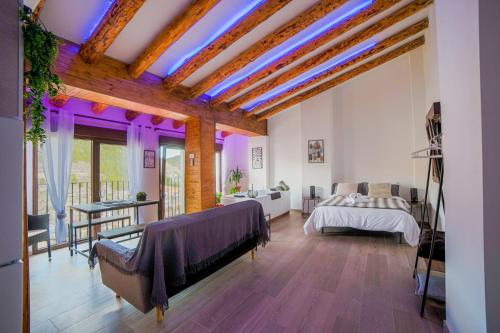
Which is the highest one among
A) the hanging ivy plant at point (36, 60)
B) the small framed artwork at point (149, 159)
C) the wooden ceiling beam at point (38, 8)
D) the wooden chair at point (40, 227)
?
the wooden ceiling beam at point (38, 8)

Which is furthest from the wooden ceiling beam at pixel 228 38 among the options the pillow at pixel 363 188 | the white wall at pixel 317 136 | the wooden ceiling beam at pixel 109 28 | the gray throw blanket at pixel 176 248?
the pillow at pixel 363 188

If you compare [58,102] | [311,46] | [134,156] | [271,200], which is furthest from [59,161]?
[311,46]

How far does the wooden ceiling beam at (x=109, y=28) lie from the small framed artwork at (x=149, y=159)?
2436 millimetres

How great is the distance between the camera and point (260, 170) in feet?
23.9

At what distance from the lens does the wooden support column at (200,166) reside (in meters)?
4.49

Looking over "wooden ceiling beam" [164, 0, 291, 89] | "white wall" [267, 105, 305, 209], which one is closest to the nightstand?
"white wall" [267, 105, 305, 209]

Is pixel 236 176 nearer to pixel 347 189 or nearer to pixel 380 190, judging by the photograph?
pixel 347 189

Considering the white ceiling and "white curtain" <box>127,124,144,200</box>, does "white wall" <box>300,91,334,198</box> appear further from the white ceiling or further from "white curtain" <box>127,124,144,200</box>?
"white curtain" <box>127,124,144,200</box>

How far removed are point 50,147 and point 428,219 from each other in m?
7.46

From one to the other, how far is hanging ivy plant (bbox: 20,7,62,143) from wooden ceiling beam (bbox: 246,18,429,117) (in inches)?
185

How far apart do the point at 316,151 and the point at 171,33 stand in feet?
16.2

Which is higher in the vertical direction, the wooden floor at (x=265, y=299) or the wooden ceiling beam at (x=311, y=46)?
the wooden ceiling beam at (x=311, y=46)

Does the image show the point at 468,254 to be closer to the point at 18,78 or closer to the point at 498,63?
the point at 498,63

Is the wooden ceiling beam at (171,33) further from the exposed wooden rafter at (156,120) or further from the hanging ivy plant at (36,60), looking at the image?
the exposed wooden rafter at (156,120)
